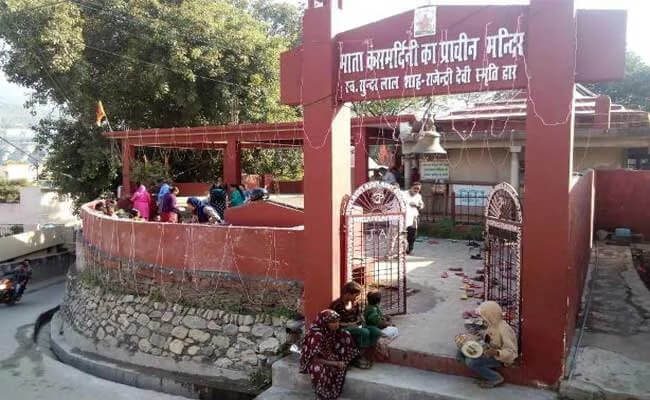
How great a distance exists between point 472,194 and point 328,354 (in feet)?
29.4

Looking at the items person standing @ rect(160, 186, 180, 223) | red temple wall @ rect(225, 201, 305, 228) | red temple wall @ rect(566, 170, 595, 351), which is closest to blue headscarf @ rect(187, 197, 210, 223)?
person standing @ rect(160, 186, 180, 223)


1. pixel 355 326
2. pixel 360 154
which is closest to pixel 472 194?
pixel 360 154

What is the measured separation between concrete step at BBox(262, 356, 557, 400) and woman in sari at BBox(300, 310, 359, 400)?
186 millimetres

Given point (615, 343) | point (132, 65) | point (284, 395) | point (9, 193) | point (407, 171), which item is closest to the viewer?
point (284, 395)

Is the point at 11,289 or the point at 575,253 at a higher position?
the point at 575,253

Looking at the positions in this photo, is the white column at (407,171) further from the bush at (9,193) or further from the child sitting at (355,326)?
the bush at (9,193)

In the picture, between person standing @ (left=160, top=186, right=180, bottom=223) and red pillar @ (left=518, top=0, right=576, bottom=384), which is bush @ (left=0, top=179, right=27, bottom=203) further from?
red pillar @ (left=518, top=0, right=576, bottom=384)

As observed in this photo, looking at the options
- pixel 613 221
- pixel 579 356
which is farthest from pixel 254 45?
pixel 579 356

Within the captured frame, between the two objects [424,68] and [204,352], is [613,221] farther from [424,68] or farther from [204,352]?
[204,352]

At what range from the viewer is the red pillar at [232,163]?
17.2 meters

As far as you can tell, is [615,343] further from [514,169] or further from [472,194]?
[472,194]

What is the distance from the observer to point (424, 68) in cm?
684

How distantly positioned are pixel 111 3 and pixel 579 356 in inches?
779

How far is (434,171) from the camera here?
48.9 feet
